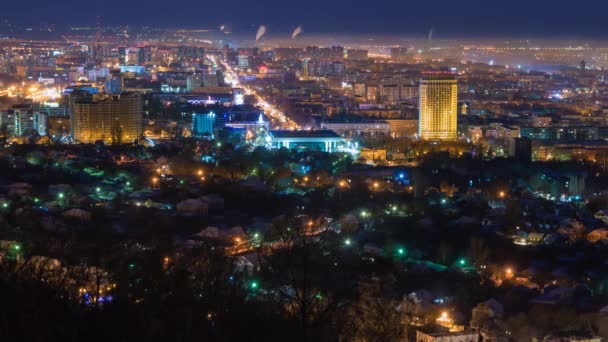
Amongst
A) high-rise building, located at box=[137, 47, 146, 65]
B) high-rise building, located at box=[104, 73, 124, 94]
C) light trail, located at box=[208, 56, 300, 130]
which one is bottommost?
light trail, located at box=[208, 56, 300, 130]

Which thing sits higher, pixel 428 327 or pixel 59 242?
pixel 59 242

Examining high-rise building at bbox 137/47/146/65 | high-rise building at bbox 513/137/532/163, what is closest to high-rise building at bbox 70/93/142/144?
high-rise building at bbox 513/137/532/163

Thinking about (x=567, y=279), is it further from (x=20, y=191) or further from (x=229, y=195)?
(x=20, y=191)

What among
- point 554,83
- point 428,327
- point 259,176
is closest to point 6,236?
point 428,327

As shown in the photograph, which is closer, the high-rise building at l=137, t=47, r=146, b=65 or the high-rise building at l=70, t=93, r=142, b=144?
the high-rise building at l=70, t=93, r=142, b=144

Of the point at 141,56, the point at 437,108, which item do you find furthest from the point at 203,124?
the point at 141,56

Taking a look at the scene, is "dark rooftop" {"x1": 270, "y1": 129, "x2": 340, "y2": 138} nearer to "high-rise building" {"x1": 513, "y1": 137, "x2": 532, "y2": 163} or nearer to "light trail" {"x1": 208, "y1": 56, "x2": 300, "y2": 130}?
"light trail" {"x1": 208, "y1": 56, "x2": 300, "y2": 130}
